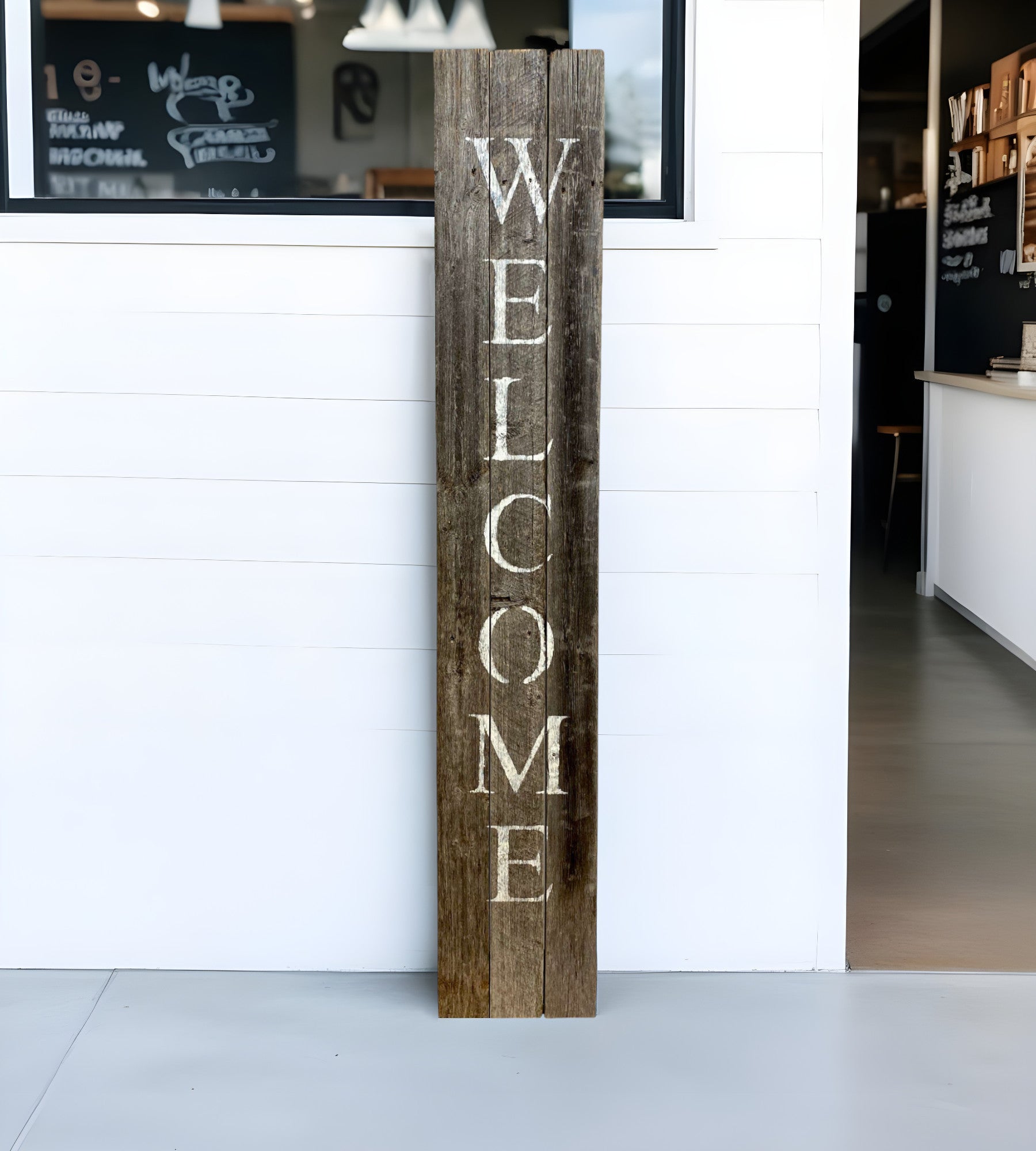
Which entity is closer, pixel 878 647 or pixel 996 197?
pixel 878 647

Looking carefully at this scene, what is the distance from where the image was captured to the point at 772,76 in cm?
256

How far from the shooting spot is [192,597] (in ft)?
8.88

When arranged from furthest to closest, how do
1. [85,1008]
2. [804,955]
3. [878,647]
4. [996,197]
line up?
[996,197] → [878,647] → [804,955] → [85,1008]

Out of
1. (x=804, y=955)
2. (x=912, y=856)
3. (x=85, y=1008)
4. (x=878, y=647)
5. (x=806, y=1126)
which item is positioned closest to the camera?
(x=806, y=1126)

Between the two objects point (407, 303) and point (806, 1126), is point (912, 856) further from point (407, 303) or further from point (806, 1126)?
point (407, 303)

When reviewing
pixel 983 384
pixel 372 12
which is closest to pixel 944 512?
pixel 983 384

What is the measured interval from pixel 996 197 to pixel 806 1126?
6447 mm

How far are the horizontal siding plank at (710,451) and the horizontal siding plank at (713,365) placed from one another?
3cm

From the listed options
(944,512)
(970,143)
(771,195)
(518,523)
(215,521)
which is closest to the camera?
(518,523)

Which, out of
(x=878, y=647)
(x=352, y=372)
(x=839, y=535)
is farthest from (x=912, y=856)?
(x=878, y=647)

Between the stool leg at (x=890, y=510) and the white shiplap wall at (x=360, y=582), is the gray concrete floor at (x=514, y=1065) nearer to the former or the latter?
the white shiplap wall at (x=360, y=582)

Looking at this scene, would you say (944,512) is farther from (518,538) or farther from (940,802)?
(518,538)

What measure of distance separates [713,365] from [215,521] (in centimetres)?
103

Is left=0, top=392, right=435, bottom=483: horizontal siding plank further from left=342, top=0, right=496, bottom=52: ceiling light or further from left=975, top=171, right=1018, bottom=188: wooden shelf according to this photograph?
left=975, top=171, right=1018, bottom=188: wooden shelf
